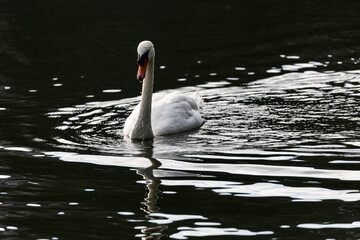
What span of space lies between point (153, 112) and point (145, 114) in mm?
792

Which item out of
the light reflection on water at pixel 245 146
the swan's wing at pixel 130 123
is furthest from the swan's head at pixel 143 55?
the light reflection on water at pixel 245 146

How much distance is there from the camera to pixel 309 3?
103ft

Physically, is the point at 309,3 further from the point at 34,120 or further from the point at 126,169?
the point at 126,169

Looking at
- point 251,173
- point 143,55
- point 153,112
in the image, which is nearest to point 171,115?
point 153,112

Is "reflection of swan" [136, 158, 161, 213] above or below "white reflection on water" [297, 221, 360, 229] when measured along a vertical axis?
above

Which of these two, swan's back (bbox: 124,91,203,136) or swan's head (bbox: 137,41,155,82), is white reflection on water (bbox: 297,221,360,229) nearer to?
swan's head (bbox: 137,41,155,82)

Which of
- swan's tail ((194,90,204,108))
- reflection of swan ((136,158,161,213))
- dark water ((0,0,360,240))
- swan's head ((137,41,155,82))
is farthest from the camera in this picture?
swan's tail ((194,90,204,108))

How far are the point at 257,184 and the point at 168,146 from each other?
10.6ft

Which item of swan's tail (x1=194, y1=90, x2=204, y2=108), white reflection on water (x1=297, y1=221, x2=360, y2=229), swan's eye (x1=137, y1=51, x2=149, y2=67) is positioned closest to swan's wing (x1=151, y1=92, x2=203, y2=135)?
swan's tail (x1=194, y1=90, x2=204, y2=108)

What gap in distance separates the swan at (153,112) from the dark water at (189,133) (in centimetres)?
30

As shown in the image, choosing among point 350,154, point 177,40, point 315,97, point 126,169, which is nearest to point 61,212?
point 126,169

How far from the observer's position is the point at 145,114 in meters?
14.9

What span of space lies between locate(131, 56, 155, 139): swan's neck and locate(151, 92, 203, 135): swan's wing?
1.44 feet

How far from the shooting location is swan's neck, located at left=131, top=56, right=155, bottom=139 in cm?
1476
